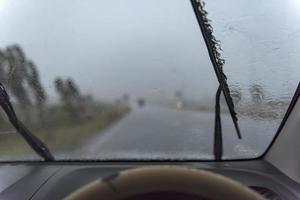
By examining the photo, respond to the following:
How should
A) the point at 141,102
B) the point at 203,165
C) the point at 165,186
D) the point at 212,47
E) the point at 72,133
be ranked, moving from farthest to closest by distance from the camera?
the point at 203,165, the point at 72,133, the point at 141,102, the point at 212,47, the point at 165,186

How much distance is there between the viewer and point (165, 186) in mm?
1549

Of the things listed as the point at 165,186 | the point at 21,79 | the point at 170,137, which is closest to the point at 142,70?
the point at 170,137

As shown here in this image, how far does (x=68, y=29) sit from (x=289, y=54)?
3.64ft

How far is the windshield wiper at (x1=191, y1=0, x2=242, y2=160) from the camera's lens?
254 cm

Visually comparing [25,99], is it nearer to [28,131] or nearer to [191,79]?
[28,131]

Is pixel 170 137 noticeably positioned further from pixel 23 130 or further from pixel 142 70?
pixel 23 130

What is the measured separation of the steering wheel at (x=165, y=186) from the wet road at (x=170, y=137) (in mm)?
1289

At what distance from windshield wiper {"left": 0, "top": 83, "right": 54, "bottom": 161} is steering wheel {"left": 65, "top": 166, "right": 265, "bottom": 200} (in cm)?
149

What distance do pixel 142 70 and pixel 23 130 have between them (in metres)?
0.76

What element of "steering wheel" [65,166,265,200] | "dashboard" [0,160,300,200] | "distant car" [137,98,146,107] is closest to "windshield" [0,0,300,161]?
"distant car" [137,98,146,107]

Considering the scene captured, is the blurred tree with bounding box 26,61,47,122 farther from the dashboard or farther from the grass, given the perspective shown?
the dashboard

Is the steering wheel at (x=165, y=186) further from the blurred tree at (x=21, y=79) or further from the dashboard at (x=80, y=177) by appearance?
the blurred tree at (x=21, y=79)

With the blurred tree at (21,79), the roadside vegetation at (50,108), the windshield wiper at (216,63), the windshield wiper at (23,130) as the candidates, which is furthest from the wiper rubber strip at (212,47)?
the windshield wiper at (23,130)

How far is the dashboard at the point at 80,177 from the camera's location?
2828 mm
